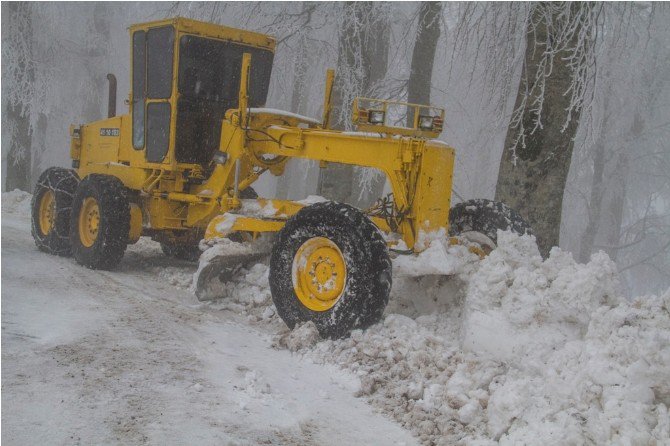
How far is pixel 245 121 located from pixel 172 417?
3.80 meters

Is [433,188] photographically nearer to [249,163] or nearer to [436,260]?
[436,260]

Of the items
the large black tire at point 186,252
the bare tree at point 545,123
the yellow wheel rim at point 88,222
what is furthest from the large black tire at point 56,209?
the bare tree at point 545,123

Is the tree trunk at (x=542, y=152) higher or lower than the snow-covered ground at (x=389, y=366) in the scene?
higher

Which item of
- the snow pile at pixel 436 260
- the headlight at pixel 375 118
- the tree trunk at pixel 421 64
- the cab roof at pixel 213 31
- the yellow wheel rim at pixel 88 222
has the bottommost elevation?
the yellow wheel rim at pixel 88 222

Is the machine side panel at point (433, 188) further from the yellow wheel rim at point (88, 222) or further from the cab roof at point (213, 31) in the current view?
the yellow wheel rim at point (88, 222)

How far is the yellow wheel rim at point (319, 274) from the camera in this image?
5105 mm

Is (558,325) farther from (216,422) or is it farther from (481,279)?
(216,422)

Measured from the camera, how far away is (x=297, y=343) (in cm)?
491

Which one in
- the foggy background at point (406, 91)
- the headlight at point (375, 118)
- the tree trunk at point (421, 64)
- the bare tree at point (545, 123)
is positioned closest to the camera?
the headlight at point (375, 118)

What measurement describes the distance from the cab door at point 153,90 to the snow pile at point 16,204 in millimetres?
6240

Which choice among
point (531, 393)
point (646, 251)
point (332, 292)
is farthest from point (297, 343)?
point (646, 251)

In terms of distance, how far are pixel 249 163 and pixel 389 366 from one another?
11.0 ft

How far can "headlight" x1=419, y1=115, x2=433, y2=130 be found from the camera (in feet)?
17.7

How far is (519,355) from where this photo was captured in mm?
4129
